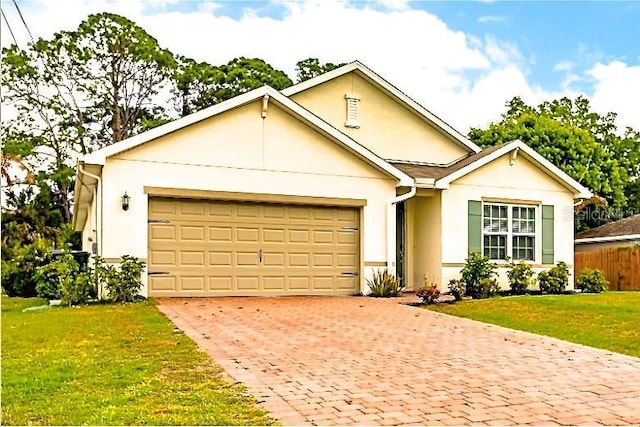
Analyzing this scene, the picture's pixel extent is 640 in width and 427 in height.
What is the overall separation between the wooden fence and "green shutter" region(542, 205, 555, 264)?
4.55 meters

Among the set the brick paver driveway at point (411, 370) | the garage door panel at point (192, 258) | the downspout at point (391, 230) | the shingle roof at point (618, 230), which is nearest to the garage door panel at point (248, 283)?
the garage door panel at point (192, 258)

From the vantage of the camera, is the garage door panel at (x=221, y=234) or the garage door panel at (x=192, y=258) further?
the garage door panel at (x=221, y=234)

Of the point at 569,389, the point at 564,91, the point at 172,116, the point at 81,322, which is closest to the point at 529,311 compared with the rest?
the point at 569,389

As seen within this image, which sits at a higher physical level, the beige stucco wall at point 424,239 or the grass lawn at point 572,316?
A: the beige stucco wall at point 424,239

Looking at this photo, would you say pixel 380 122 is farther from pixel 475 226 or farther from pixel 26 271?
pixel 26 271

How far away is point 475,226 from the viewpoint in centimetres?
1758

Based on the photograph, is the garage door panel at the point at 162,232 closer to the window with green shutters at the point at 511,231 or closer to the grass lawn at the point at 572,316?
the grass lawn at the point at 572,316

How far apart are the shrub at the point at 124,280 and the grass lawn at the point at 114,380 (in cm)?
326

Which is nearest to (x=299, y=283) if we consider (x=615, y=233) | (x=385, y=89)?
(x=385, y=89)

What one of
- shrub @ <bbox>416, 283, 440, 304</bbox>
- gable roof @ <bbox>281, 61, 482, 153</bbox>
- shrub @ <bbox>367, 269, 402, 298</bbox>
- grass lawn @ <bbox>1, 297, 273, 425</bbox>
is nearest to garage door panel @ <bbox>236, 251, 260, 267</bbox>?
shrub @ <bbox>367, 269, 402, 298</bbox>

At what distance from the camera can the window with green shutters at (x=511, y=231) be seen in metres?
17.6

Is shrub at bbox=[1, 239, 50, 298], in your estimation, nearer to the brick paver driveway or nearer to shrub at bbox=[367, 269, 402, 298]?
shrub at bbox=[367, 269, 402, 298]

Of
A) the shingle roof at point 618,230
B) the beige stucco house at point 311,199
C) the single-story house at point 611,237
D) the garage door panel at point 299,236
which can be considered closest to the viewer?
the beige stucco house at point 311,199

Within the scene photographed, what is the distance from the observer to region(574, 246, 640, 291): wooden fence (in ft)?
73.0
